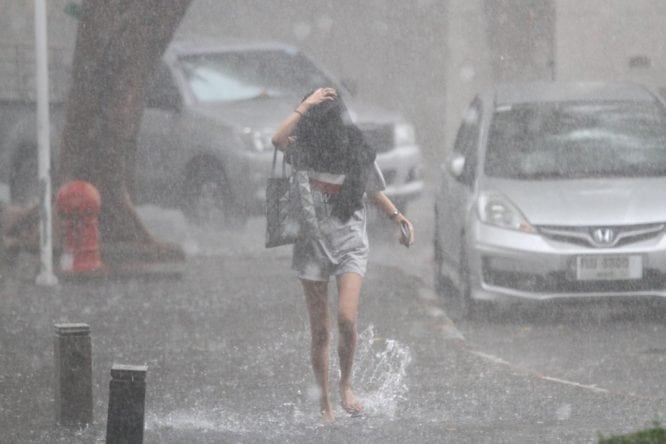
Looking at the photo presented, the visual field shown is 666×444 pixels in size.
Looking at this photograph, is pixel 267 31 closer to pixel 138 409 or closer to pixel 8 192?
pixel 8 192

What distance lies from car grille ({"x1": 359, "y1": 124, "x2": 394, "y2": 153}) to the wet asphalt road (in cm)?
272

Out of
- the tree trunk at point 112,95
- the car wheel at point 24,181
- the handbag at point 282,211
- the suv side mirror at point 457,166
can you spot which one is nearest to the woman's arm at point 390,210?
the handbag at point 282,211

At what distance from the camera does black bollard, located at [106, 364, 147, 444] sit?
757cm

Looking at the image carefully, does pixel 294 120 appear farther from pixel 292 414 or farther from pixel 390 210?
pixel 292 414

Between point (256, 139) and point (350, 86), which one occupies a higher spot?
point (350, 86)

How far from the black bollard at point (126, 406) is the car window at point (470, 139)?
5.57 m

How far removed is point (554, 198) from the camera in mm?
12250

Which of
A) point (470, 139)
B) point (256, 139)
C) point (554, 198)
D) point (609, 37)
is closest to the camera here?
point (554, 198)

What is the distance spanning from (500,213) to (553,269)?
579 millimetres

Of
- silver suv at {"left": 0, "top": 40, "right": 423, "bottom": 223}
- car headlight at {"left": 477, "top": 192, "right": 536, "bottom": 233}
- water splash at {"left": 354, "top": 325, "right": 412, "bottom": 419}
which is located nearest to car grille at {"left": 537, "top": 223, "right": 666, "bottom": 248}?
car headlight at {"left": 477, "top": 192, "right": 536, "bottom": 233}

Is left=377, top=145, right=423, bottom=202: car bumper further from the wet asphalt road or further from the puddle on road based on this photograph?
the puddle on road

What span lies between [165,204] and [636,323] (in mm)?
7355

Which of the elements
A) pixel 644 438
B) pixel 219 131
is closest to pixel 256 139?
pixel 219 131

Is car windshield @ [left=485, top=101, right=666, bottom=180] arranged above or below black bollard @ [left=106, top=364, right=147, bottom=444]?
above
